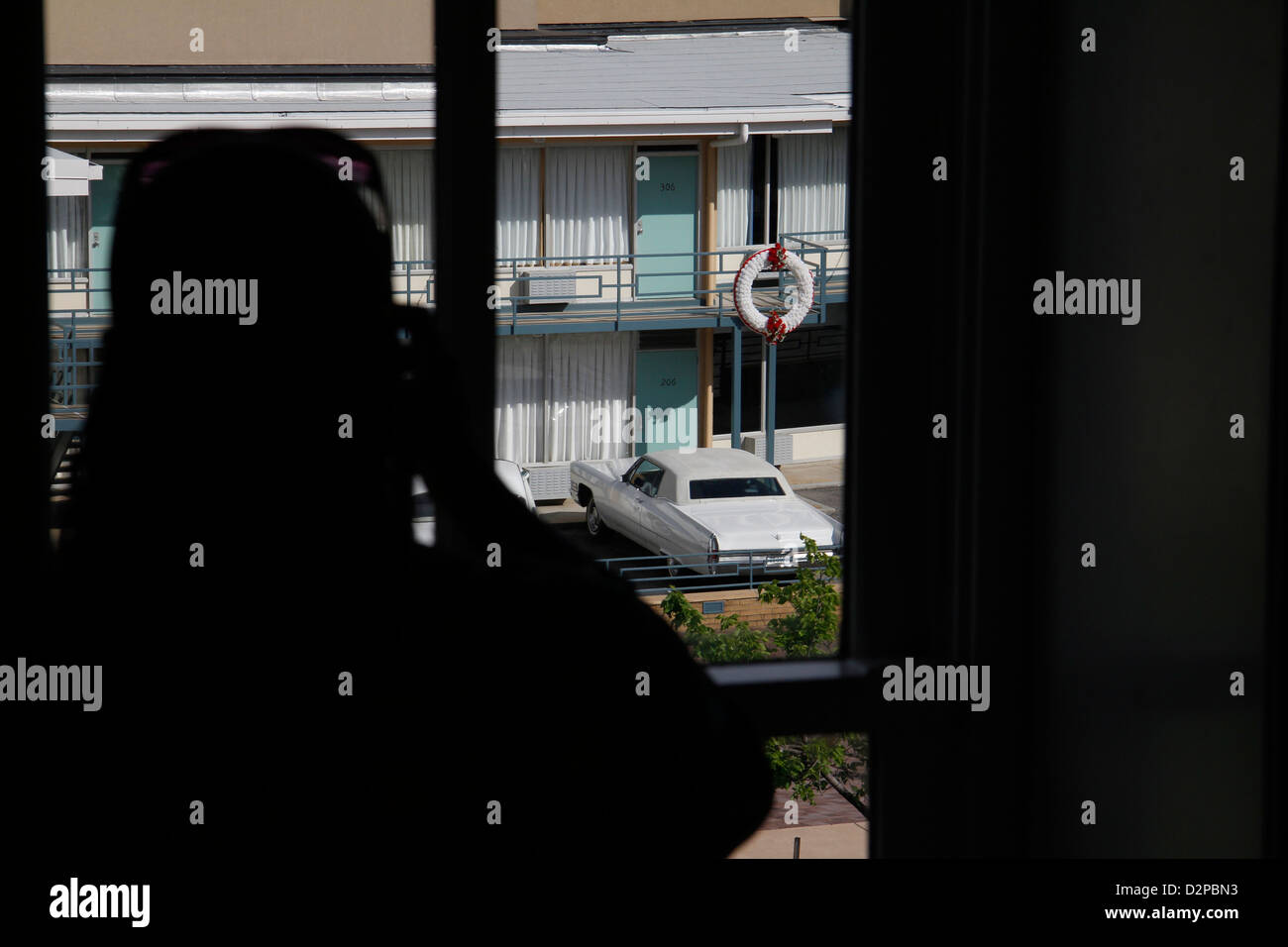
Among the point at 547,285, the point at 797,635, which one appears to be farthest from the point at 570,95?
the point at 797,635

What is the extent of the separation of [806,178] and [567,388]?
48.7 inches

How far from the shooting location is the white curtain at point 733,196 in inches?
197

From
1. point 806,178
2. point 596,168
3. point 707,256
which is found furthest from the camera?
point 806,178

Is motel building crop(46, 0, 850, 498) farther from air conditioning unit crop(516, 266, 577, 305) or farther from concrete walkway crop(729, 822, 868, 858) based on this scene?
concrete walkway crop(729, 822, 868, 858)

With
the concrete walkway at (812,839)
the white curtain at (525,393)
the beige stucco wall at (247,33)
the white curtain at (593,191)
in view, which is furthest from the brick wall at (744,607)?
the white curtain at (593,191)

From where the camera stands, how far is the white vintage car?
10.3 ft

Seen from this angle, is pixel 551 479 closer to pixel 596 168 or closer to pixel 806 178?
pixel 596 168

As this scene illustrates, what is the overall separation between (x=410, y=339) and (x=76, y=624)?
0.34 m

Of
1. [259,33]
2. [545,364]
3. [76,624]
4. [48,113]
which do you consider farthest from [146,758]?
[545,364]

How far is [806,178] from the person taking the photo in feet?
16.5

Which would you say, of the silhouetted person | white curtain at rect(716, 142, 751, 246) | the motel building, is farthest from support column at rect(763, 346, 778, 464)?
the silhouetted person

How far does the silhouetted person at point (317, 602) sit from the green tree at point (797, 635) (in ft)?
5.43

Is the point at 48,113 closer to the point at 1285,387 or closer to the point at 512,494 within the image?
the point at 512,494

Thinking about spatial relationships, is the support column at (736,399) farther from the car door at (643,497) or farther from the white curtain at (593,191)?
the car door at (643,497)
